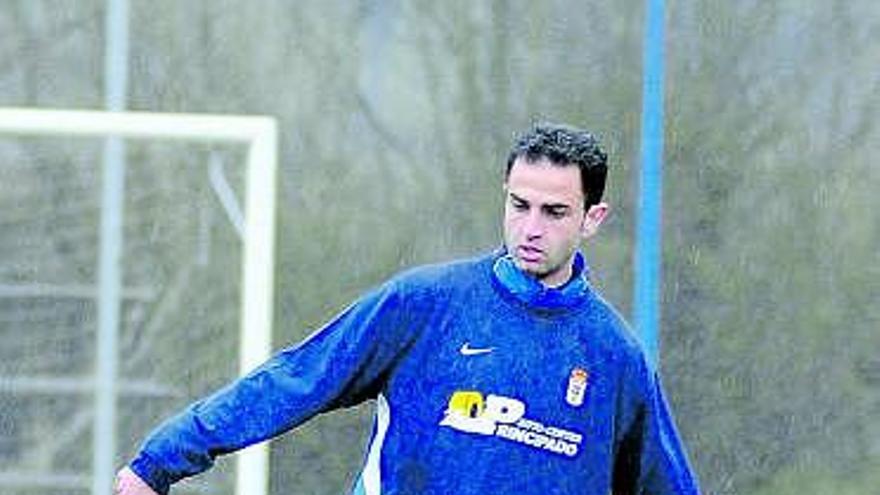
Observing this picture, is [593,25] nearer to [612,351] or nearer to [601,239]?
[601,239]

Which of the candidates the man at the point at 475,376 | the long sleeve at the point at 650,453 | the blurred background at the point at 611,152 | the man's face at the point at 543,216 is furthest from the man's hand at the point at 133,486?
the blurred background at the point at 611,152

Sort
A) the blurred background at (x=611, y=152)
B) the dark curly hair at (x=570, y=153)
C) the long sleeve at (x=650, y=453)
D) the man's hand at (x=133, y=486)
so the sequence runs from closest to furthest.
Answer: the man's hand at (x=133, y=486)
the dark curly hair at (x=570, y=153)
the long sleeve at (x=650, y=453)
the blurred background at (x=611, y=152)

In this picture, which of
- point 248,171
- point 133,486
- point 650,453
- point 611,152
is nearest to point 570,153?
point 650,453

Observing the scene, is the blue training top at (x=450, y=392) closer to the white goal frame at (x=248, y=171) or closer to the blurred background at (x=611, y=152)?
the white goal frame at (x=248, y=171)

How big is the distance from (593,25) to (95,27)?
129 centimetres

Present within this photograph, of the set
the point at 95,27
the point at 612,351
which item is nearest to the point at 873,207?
the point at 95,27

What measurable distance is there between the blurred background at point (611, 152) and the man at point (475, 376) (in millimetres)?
2279

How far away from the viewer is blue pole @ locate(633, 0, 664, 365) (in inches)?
254

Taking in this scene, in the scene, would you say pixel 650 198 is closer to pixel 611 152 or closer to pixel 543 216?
pixel 611 152

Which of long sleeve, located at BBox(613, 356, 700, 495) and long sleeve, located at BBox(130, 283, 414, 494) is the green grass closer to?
long sleeve, located at BBox(613, 356, 700, 495)

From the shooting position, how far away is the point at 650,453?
4.22 m

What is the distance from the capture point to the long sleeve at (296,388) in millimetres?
3961

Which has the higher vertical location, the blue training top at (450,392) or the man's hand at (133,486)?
the blue training top at (450,392)

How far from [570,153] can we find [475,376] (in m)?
0.39
